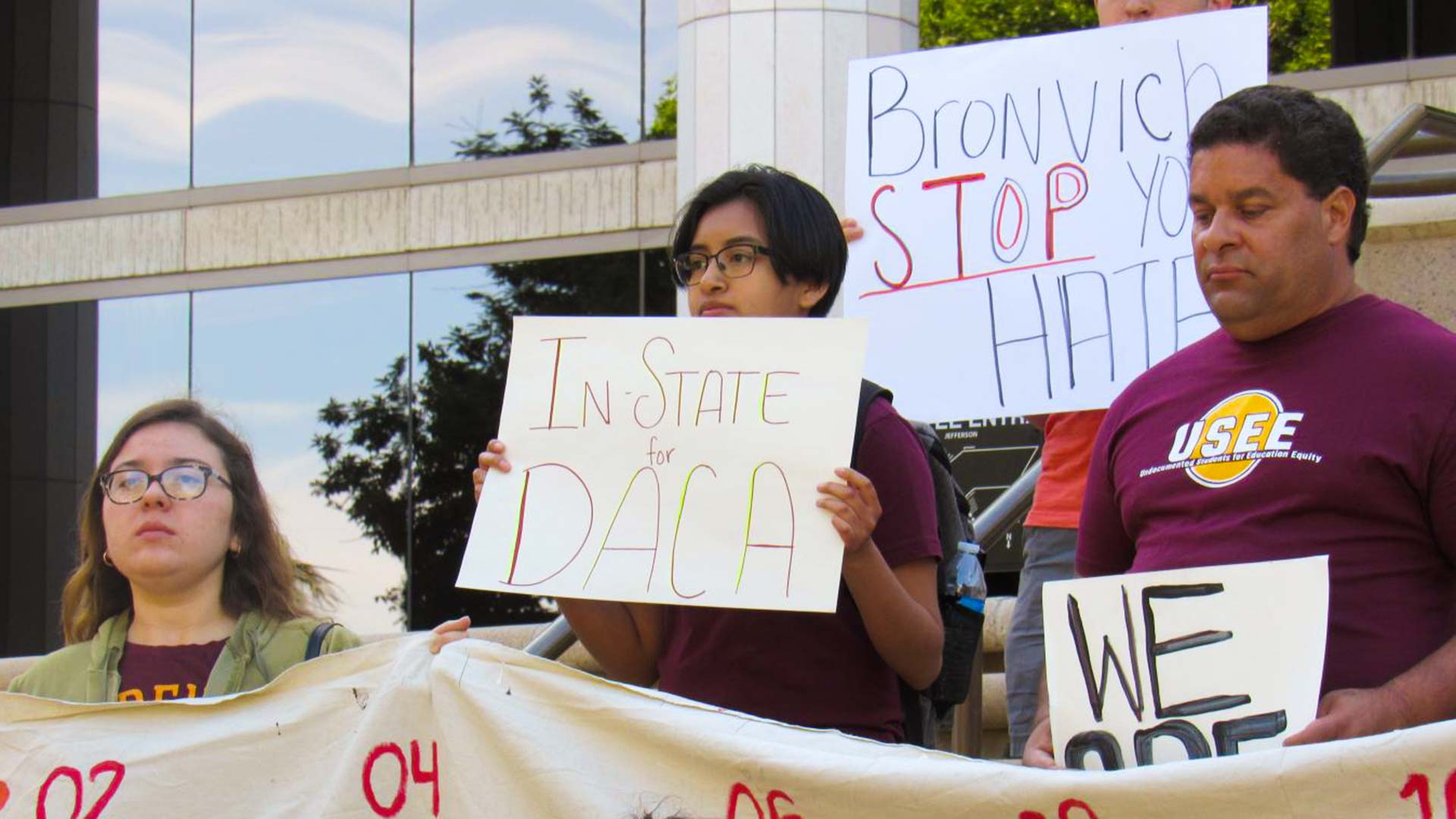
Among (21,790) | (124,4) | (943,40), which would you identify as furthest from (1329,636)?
(943,40)

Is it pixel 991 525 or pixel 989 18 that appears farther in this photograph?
pixel 989 18

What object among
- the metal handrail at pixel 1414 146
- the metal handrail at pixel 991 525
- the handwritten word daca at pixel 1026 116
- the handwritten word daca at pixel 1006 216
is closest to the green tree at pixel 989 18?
the metal handrail at pixel 1414 146

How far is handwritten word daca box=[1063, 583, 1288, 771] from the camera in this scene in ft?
9.96

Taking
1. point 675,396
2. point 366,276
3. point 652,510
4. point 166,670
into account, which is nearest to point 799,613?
point 652,510

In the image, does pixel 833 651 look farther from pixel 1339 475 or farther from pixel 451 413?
pixel 451 413

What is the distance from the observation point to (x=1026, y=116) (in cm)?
471

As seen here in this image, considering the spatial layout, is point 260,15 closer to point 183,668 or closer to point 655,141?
point 655,141

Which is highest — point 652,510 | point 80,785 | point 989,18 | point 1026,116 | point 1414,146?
point 989,18

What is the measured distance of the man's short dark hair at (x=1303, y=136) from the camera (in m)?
3.32

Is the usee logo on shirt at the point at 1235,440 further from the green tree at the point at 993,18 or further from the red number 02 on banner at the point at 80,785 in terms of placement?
the green tree at the point at 993,18

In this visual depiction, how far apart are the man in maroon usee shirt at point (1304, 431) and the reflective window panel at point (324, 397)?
8596mm

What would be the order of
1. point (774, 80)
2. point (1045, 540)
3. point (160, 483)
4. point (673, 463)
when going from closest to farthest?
point (673, 463) → point (160, 483) → point (1045, 540) → point (774, 80)

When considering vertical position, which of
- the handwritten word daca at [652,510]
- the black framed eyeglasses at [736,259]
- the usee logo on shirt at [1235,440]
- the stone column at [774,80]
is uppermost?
the stone column at [774,80]

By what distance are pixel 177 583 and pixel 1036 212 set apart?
181 centimetres
